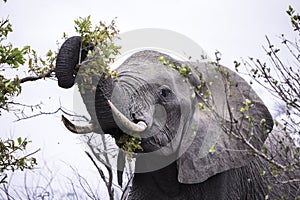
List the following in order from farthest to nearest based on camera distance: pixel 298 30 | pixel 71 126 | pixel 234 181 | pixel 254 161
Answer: pixel 254 161, pixel 234 181, pixel 71 126, pixel 298 30

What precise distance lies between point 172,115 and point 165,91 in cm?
21

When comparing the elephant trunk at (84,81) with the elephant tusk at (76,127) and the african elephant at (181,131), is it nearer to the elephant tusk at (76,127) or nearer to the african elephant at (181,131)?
the elephant tusk at (76,127)

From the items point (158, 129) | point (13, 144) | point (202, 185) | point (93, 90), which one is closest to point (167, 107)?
point (158, 129)

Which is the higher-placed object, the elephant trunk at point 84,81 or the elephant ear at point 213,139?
the elephant trunk at point 84,81

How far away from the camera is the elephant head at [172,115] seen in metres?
4.16

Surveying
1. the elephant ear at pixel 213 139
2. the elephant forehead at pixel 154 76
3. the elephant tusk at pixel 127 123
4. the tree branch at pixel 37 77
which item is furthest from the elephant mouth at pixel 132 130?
the tree branch at pixel 37 77

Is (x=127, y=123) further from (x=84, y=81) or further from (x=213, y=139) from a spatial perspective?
(x=213, y=139)

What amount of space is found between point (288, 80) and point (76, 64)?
55.0 inches

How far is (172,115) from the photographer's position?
4.88 meters

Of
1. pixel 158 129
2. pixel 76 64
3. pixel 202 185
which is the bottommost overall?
pixel 202 185

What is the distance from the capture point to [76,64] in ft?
12.5

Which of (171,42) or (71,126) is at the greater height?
(171,42)

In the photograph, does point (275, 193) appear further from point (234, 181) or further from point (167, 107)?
point (167, 107)

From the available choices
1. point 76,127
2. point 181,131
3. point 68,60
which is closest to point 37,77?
point 76,127
